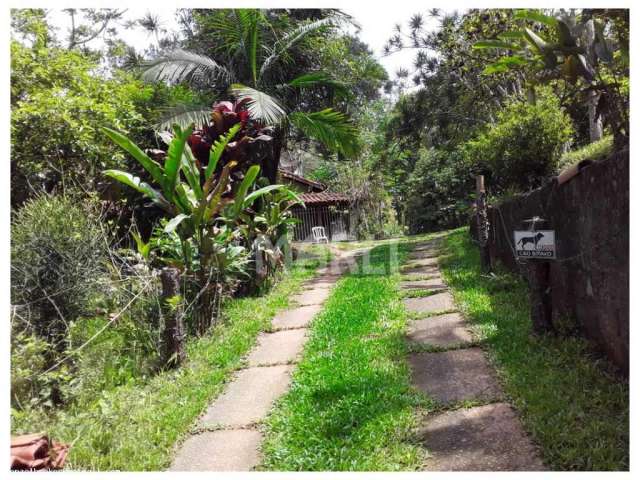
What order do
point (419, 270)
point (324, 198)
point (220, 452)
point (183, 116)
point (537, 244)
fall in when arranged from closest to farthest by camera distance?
point (220, 452) < point (537, 244) < point (183, 116) < point (419, 270) < point (324, 198)

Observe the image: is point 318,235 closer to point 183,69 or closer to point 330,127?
point 330,127

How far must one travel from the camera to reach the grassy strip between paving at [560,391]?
8.34 feet

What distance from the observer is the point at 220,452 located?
121 inches

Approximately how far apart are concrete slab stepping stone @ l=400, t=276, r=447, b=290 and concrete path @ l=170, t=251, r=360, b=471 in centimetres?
167

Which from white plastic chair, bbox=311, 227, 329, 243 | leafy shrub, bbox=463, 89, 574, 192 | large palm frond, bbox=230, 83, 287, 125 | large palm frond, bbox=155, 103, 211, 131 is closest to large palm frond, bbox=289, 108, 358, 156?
large palm frond, bbox=230, 83, 287, 125

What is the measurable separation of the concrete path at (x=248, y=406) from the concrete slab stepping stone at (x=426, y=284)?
Answer: 167 centimetres

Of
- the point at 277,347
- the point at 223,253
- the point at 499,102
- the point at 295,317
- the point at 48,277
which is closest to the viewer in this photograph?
the point at 48,277

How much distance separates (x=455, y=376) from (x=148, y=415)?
231 cm

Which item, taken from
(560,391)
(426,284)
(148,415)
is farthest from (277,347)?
(426,284)

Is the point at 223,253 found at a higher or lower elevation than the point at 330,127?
lower

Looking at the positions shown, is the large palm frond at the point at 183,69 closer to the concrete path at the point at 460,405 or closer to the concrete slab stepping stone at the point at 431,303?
the concrete slab stepping stone at the point at 431,303

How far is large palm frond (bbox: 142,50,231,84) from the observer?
345 inches

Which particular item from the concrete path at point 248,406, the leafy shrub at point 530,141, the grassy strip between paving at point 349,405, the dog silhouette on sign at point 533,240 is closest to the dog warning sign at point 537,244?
the dog silhouette on sign at point 533,240

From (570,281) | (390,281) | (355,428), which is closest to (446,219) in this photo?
(390,281)
